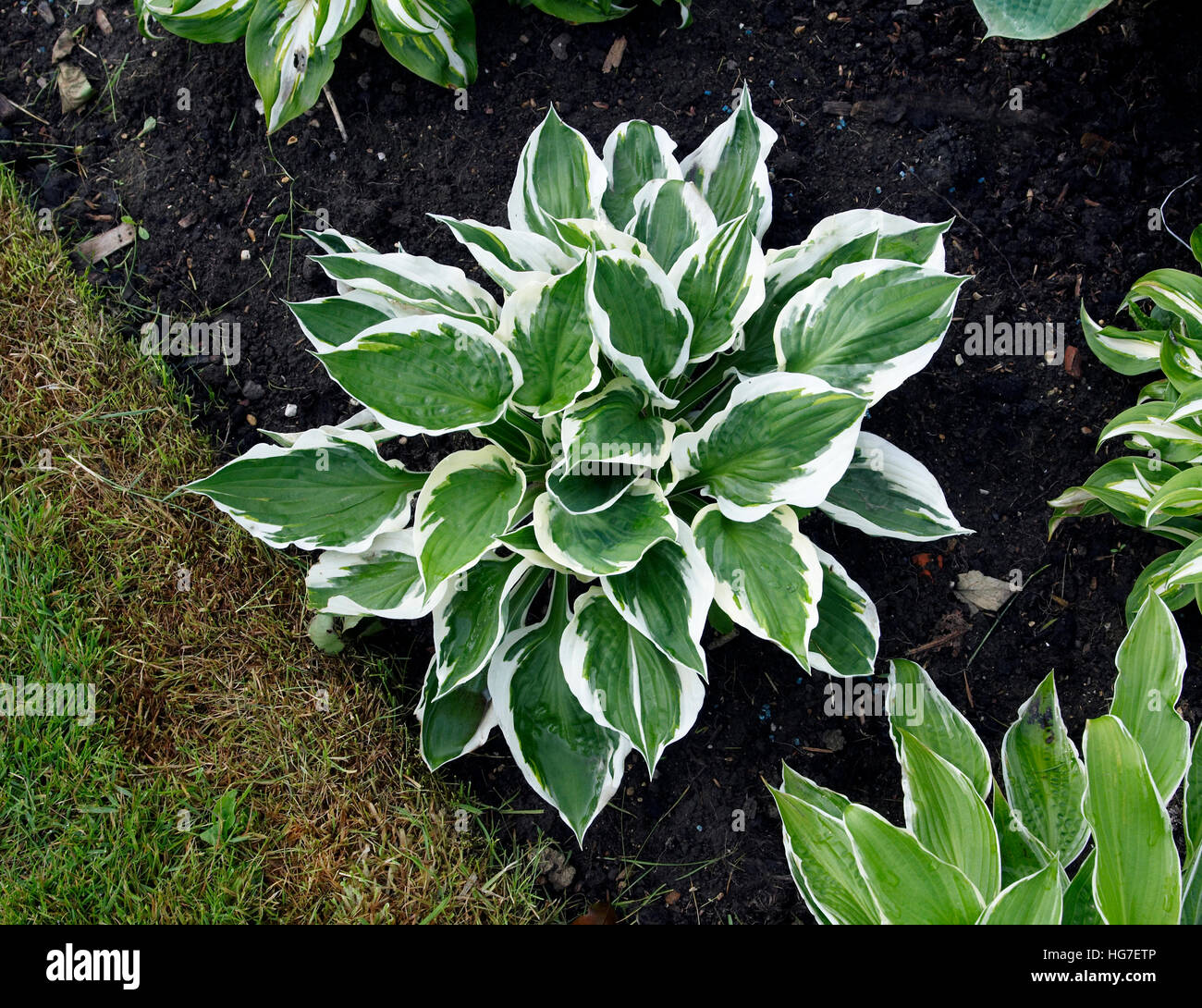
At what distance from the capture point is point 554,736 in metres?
1.90

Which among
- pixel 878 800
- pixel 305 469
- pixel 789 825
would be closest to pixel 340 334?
pixel 305 469

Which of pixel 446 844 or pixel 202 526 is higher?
pixel 202 526

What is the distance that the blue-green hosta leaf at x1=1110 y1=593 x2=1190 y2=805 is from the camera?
1706mm

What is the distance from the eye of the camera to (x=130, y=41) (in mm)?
2521

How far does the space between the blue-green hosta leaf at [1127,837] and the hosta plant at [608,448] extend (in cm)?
43

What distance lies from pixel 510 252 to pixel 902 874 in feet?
4.31

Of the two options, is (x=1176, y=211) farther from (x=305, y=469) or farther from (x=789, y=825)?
(x=305, y=469)

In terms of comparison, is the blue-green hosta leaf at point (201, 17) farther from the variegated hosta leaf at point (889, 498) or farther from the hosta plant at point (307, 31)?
the variegated hosta leaf at point (889, 498)

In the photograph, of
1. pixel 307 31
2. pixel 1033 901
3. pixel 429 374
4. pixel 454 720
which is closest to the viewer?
pixel 1033 901

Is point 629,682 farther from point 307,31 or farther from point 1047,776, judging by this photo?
point 307,31

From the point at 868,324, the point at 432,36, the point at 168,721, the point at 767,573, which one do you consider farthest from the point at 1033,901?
the point at 432,36

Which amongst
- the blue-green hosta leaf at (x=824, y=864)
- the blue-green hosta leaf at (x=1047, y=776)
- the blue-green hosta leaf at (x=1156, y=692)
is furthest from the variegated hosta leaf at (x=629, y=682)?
the blue-green hosta leaf at (x=1156, y=692)

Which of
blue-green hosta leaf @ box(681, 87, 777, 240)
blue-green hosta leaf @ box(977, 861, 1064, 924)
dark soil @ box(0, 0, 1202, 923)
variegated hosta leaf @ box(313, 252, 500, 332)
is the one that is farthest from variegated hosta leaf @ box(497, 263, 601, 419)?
blue-green hosta leaf @ box(977, 861, 1064, 924)

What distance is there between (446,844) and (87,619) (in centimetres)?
101
